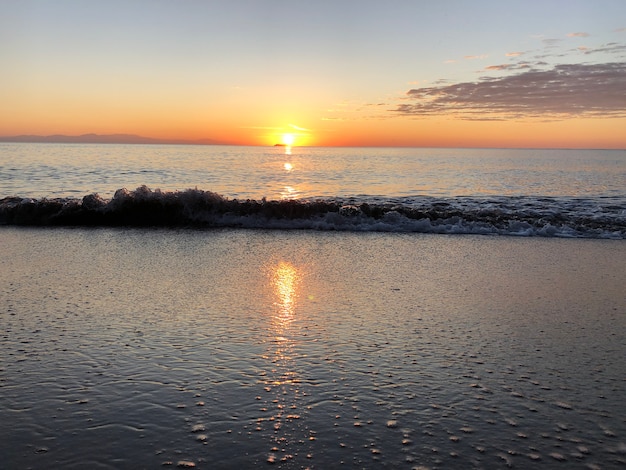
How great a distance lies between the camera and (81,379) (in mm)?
3811

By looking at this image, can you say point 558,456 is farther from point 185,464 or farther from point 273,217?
point 273,217

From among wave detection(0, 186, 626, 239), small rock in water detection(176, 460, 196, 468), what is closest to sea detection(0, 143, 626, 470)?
small rock in water detection(176, 460, 196, 468)

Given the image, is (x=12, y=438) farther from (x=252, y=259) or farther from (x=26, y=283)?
(x=252, y=259)

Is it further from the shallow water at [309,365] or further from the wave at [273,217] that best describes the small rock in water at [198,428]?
the wave at [273,217]

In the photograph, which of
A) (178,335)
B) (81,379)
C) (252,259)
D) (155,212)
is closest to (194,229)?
(155,212)

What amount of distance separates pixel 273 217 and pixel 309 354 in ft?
29.7

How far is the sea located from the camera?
2979 mm

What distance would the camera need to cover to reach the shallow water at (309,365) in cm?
296

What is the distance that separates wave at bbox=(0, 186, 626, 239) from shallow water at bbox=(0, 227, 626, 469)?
4.40 metres

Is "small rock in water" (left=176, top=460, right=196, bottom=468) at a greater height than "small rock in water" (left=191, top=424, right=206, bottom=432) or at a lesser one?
lesser

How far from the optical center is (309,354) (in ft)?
14.3

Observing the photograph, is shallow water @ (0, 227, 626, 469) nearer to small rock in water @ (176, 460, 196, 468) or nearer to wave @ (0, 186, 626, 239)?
small rock in water @ (176, 460, 196, 468)

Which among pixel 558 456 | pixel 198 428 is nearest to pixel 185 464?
pixel 198 428

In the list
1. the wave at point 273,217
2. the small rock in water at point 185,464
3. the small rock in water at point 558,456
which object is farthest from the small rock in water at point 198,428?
the wave at point 273,217
